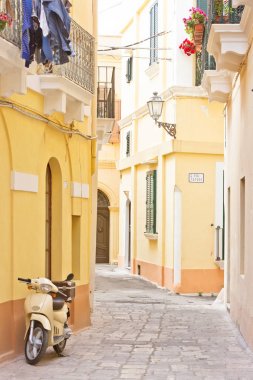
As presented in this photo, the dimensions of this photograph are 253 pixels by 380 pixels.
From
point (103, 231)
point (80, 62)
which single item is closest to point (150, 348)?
point (80, 62)

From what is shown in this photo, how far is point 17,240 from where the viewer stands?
33.9 ft

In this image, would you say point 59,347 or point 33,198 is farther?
point 33,198

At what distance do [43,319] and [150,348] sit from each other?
2126 mm

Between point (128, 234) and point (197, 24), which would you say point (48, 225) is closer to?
point (197, 24)

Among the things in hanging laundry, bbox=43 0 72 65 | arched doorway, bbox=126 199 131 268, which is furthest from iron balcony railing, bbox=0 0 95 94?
arched doorway, bbox=126 199 131 268

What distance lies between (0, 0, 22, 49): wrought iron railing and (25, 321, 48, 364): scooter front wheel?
11.3ft

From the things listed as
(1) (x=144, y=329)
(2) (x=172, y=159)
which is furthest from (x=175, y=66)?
(1) (x=144, y=329)

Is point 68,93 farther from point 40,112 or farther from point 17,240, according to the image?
point 17,240

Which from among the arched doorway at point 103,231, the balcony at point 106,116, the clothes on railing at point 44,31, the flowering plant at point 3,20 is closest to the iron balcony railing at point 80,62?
the clothes on railing at point 44,31

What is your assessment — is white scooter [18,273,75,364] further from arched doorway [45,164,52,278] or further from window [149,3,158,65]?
window [149,3,158,65]

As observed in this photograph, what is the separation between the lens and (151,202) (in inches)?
930

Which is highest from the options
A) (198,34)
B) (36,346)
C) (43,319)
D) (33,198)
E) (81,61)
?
(198,34)

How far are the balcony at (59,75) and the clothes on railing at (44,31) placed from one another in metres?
0.12

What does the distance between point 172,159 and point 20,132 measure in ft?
36.7
